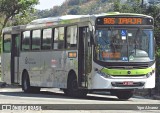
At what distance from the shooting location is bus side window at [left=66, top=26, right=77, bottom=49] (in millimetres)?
22958

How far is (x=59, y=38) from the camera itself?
24.2 m

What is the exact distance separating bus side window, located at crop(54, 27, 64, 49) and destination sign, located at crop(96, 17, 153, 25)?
2.70m

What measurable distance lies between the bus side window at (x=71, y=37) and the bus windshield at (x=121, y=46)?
1457 mm

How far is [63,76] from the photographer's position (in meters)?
24.1

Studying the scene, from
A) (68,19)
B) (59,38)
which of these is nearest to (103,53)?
(68,19)

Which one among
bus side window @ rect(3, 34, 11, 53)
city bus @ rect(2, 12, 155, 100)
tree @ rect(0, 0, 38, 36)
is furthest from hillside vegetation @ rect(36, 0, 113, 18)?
city bus @ rect(2, 12, 155, 100)

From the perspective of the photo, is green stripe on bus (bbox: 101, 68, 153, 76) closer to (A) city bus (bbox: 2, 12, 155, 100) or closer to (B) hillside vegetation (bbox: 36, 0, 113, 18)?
(A) city bus (bbox: 2, 12, 155, 100)

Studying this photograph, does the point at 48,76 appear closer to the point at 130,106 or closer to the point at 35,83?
the point at 35,83

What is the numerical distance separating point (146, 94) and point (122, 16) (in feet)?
27.6

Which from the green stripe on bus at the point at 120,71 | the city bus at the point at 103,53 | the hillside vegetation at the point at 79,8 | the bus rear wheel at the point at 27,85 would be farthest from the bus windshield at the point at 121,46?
the hillside vegetation at the point at 79,8

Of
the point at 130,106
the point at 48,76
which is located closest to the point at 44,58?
the point at 48,76

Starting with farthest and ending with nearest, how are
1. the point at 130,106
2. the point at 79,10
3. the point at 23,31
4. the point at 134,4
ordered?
the point at 79,10
the point at 134,4
the point at 23,31
the point at 130,106

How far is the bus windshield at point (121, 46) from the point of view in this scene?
856 inches

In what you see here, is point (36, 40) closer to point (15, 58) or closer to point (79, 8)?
point (15, 58)
